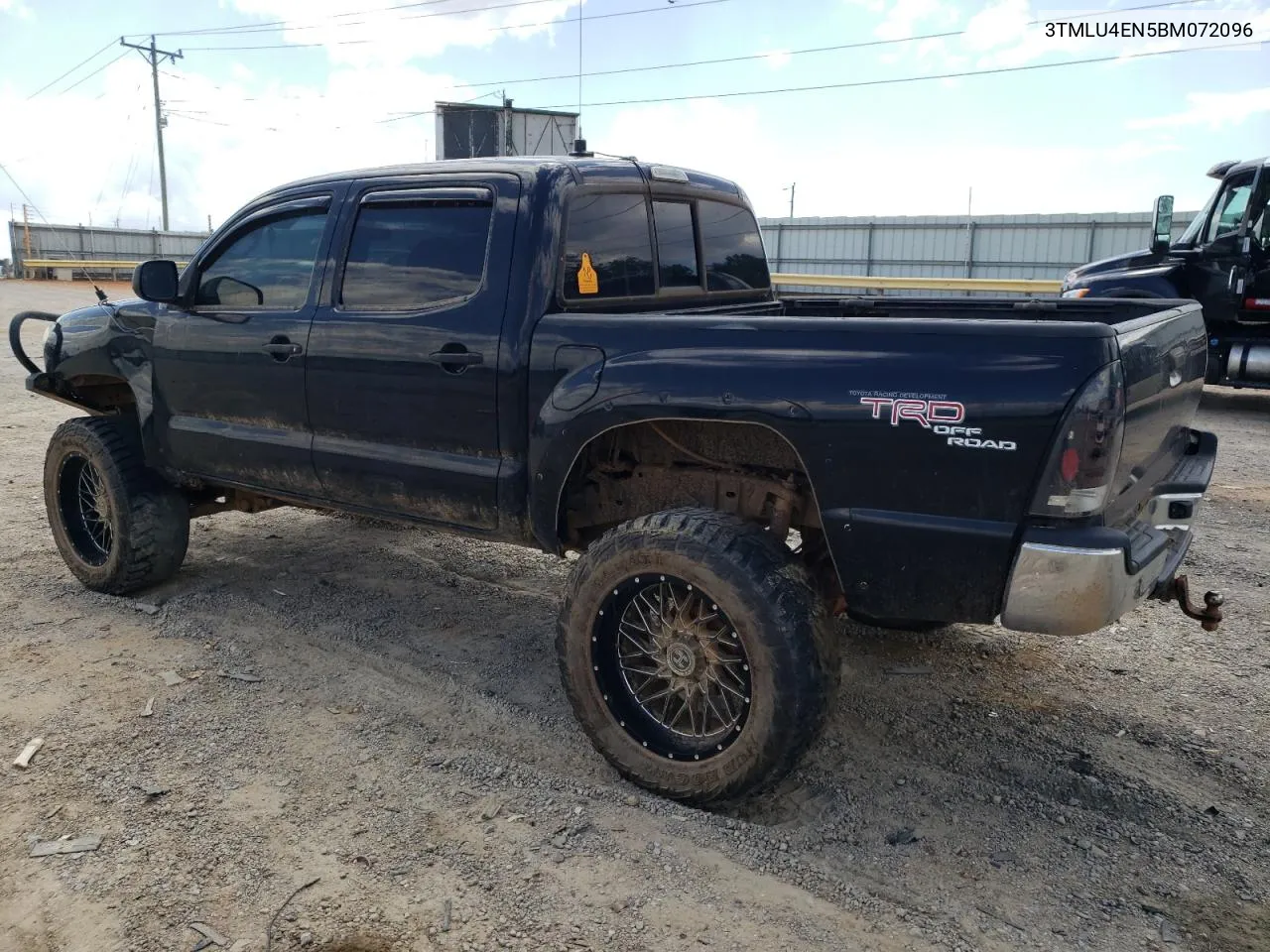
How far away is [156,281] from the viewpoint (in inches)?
183

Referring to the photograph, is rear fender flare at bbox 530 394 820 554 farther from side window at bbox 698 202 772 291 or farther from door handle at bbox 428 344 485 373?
side window at bbox 698 202 772 291

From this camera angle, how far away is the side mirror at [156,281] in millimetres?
4602

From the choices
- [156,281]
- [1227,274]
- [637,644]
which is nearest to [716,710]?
[637,644]

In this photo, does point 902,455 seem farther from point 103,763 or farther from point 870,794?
point 103,763

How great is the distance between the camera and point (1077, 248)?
837 inches

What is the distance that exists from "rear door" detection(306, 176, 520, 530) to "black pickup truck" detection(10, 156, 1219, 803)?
0.01 m

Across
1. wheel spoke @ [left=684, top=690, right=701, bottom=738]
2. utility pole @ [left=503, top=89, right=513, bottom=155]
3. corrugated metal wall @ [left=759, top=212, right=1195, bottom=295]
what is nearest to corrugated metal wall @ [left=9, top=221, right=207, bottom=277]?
utility pole @ [left=503, top=89, right=513, bottom=155]

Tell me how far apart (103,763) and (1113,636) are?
4152 mm

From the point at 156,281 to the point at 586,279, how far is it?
7.12ft

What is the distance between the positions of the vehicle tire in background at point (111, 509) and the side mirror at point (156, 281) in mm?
857

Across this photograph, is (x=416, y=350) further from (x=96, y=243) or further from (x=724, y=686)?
(x=96, y=243)

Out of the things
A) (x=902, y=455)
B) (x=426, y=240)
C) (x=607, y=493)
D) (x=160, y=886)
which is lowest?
(x=160, y=886)

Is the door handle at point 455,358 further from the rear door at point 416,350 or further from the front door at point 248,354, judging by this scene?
the front door at point 248,354

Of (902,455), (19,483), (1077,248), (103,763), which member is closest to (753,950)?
(902,455)
